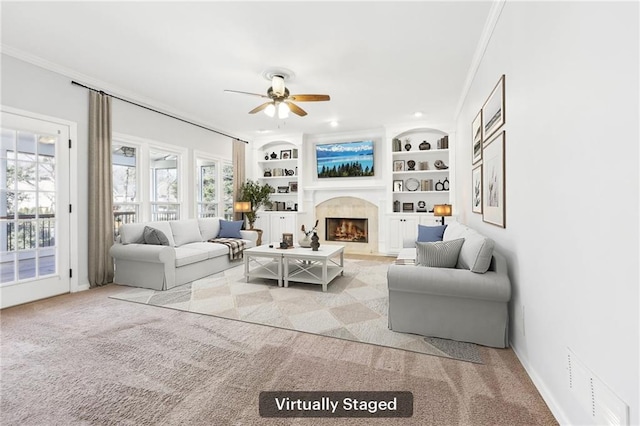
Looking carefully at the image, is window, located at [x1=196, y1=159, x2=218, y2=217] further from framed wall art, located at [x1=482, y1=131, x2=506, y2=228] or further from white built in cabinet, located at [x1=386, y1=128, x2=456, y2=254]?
framed wall art, located at [x1=482, y1=131, x2=506, y2=228]

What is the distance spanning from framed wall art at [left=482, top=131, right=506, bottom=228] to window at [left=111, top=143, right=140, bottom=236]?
4.80 meters

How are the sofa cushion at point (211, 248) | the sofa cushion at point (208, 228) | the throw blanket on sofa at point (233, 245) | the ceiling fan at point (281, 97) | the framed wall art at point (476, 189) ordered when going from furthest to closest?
the sofa cushion at point (208, 228)
the throw blanket on sofa at point (233, 245)
the sofa cushion at point (211, 248)
the ceiling fan at point (281, 97)
the framed wall art at point (476, 189)

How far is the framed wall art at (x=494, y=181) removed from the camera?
2486 mm

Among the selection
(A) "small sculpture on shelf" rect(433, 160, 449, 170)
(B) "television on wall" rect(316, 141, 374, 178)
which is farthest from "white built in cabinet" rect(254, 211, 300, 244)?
(A) "small sculpture on shelf" rect(433, 160, 449, 170)

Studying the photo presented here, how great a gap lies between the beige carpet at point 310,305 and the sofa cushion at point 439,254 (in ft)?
2.01

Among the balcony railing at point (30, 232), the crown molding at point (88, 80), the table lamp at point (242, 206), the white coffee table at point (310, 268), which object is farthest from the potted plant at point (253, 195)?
the balcony railing at point (30, 232)

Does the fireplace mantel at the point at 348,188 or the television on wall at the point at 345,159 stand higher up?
the television on wall at the point at 345,159

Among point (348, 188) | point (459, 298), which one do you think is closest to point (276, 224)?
point (348, 188)

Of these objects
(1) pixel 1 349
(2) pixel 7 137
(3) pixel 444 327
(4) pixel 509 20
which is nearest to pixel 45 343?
(1) pixel 1 349

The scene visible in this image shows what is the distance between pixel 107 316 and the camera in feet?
9.70

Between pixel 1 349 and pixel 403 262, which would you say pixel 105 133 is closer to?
pixel 1 349

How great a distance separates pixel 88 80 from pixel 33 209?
176 cm

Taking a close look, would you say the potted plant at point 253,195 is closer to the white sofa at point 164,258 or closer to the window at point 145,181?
the window at point 145,181

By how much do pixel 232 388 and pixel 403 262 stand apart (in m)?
2.31
